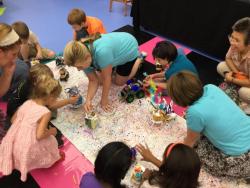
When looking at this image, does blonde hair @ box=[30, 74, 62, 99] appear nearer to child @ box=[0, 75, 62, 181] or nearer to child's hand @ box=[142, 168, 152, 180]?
child @ box=[0, 75, 62, 181]

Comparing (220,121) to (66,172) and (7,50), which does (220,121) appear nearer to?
(66,172)

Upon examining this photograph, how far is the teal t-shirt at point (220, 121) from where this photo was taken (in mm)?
1519

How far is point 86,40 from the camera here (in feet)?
6.61

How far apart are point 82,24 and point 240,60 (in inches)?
57.9

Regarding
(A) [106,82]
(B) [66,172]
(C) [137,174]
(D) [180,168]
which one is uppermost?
(D) [180,168]

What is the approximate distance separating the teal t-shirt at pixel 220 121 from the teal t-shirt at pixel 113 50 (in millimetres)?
788

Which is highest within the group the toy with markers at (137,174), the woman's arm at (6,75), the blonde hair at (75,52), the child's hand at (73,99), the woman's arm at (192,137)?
the blonde hair at (75,52)

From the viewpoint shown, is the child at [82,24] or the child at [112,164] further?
the child at [82,24]

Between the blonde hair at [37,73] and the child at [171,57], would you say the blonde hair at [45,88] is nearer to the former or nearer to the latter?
the blonde hair at [37,73]

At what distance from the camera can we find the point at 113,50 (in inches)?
85.0

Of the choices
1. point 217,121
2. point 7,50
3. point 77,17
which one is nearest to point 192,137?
point 217,121

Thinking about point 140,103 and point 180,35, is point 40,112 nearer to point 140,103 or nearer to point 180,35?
point 140,103

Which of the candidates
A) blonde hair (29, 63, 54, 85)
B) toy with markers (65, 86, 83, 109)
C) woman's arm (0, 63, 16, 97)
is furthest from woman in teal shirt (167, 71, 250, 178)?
woman's arm (0, 63, 16, 97)

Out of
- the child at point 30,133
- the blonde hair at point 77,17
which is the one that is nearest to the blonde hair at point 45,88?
the child at point 30,133
